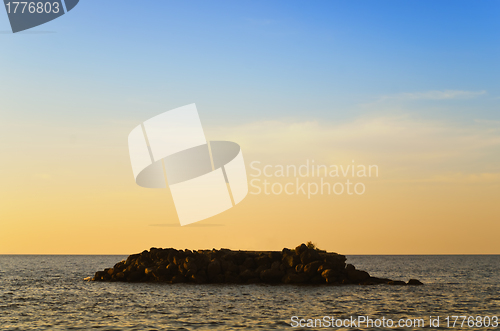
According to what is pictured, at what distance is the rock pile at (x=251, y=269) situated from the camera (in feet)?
171

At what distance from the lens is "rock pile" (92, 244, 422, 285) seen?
52184 mm

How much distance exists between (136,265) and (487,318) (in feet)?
138

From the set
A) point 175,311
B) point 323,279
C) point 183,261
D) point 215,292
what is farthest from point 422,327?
point 183,261

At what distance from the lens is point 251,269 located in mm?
54812

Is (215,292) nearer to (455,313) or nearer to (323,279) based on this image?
(323,279)

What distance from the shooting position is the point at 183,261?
5600 cm

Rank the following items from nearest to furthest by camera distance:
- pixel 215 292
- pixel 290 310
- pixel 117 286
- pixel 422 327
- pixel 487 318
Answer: pixel 422 327 < pixel 487 318 < pixel 290 310 < pixel 215 292 < pixel 117 286

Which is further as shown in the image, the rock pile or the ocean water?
the rock pile

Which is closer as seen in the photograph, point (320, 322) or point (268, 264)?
point (320, 322)

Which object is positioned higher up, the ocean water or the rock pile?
the rock pile

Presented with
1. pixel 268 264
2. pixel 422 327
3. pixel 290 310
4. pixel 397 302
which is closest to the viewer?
pixel 422 327

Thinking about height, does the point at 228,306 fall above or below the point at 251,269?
below

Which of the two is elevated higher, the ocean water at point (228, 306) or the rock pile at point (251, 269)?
the rock pile at point (251, 269)

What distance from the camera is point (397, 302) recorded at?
36812mm
